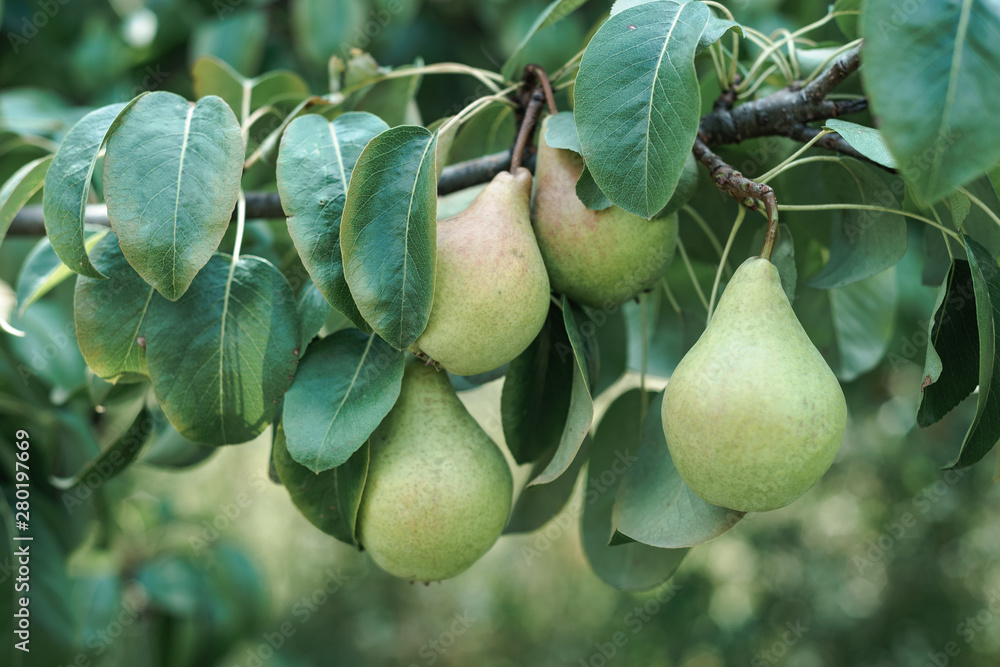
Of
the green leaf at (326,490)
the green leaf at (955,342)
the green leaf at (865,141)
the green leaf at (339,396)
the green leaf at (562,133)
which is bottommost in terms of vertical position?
the green leaf at (326,490)

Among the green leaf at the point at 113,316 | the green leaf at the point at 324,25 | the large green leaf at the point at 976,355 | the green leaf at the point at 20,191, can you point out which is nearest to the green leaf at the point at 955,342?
the large green leaf at the point at 976,355

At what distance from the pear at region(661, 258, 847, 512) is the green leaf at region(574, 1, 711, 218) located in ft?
0.34

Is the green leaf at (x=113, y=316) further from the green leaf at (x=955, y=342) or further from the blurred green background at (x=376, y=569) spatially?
the green leaf at (x=955, y=342)

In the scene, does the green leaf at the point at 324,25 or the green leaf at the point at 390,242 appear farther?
the green leaf at the point at 324,25

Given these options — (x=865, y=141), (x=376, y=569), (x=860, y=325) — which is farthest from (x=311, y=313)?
(x=376, y=569)

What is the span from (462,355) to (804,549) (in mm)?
2429

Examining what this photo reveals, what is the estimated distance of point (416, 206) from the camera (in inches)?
20.2

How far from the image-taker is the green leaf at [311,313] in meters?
0.57

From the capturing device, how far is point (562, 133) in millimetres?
565

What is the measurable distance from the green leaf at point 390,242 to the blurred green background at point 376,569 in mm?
404

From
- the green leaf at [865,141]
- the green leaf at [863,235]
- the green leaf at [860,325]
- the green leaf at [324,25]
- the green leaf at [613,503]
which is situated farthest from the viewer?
the green leaf at [324,25]

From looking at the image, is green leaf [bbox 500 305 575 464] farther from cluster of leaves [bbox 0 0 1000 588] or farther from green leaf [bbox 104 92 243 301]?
green leaf [bbox 104 92 243 301]

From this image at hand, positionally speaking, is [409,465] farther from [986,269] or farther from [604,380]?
[986,269]

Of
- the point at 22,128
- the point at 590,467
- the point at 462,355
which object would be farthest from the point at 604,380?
the point at 22,128
